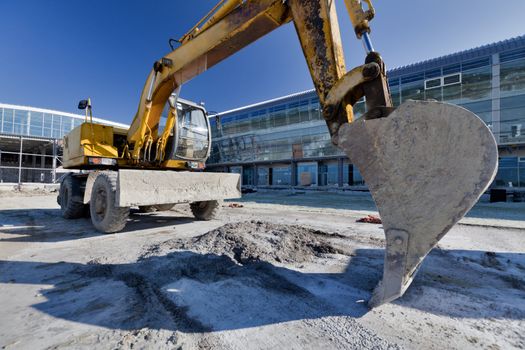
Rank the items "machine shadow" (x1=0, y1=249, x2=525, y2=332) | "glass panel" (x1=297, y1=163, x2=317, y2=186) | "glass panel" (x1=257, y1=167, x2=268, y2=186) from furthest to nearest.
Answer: "glass panel" (x1=257, y1=167, x2=268, y2=186)
"glass panel" (x1=297, y1=163, x2=317, y2=186)
"machine shadow" (x1=0, y1=249, x2=525, y2=332)

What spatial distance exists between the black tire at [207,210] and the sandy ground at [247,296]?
251cm

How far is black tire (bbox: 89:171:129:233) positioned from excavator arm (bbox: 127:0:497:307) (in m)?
4.34

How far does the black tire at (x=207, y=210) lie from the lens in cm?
665

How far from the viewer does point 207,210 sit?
669cm

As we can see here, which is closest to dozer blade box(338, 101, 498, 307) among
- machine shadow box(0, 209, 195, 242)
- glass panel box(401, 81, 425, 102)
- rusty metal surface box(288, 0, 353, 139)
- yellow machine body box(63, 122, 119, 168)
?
rusty metal surface box(288, 0, 353, 139)

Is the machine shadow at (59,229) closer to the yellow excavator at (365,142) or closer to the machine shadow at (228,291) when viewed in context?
the yellow excavator at (365,142)

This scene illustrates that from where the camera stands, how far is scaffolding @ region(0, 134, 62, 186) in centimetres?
2311

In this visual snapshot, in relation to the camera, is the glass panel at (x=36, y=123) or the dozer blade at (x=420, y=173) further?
the glass panel at (x=36, y=123)

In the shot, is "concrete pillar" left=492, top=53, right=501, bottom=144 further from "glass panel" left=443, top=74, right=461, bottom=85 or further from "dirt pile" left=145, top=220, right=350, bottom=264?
"dirt pile" left=145, top=220, right=350, bottom=264

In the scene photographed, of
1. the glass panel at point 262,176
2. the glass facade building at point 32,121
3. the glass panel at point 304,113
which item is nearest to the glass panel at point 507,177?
the glass panel at point 304,113

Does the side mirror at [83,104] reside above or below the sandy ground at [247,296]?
above

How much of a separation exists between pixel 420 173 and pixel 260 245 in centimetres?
255

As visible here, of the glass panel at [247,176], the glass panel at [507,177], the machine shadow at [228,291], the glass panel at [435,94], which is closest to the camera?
the machine shadow at [228,291]

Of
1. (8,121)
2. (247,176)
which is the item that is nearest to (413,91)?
(247,176)
